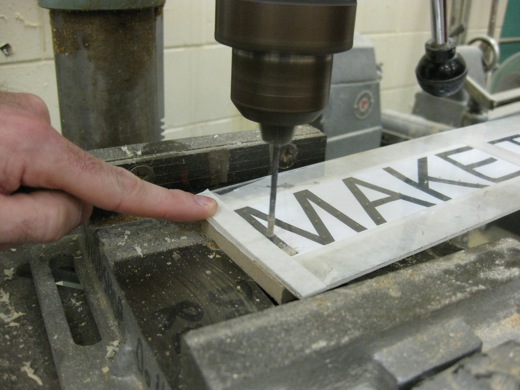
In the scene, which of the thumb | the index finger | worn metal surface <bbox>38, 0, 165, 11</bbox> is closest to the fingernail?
the index finger

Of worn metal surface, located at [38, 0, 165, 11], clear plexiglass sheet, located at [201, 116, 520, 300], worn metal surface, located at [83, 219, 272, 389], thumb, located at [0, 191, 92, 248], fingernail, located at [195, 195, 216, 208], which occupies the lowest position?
worn metal surface, located at [83, 219, 272, 389]

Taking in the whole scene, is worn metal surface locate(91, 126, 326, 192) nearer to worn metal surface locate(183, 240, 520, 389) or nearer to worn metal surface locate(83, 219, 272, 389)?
worn metal surface locate(83, 219, 272, 389)

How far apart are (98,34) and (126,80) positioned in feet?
0.24

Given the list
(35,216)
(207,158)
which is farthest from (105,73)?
(35,216)

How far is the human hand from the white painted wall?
28.0 inches

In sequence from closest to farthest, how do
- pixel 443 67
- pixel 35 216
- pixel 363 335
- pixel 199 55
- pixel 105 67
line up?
pixel 363 335, pixel 35 216, pixel 105 67, pixel 443 67, pixel 199 55

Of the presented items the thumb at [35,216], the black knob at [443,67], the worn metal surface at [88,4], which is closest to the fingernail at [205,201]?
the thumb at [35,216]

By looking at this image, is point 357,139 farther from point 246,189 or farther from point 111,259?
point 111,259

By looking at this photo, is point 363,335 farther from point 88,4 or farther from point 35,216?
point 88,4

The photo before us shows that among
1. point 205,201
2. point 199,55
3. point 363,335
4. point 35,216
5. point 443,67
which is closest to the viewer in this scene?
point 363,335

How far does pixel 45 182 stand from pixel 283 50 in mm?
277

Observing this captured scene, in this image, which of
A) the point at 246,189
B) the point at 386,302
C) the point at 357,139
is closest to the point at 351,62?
the point at 357,139

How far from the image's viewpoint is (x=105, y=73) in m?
0.73

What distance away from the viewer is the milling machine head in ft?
1.33
